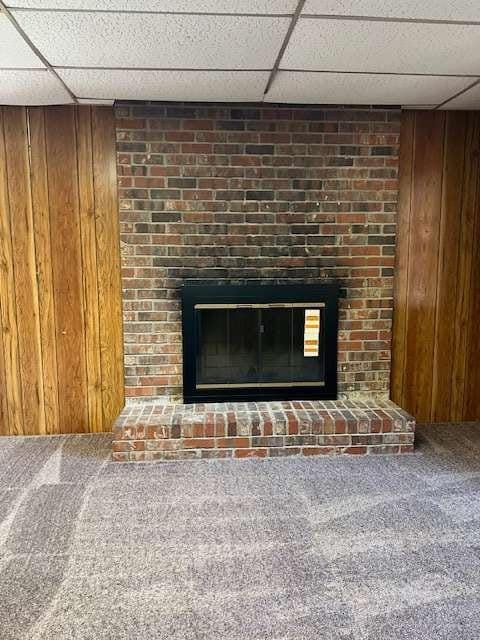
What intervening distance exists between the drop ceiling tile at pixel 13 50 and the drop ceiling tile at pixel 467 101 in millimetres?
2357

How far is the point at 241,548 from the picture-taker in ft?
6.40

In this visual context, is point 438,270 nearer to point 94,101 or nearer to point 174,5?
point 174,5

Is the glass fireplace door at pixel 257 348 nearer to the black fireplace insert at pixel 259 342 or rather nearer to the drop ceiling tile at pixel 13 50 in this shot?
the black fireplace insert at pixel 259 342

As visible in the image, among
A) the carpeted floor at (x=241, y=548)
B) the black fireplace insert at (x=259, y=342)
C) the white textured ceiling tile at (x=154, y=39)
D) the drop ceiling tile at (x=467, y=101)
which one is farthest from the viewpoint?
the black fireplace insert at (x=259, y=342)

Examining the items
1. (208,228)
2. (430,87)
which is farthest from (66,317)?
(430,87)

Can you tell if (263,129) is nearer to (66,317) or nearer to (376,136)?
(376,136)

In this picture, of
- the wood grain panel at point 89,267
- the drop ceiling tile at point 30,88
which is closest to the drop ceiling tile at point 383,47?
the drop ceiling tile at point 30,88

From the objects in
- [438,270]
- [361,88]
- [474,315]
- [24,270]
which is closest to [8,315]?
[24,270]

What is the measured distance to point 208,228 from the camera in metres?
3.06

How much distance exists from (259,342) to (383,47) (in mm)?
1806

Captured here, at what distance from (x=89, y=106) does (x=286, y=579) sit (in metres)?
2.88

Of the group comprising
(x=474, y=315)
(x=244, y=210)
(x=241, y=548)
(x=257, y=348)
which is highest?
(x=244, y=210)

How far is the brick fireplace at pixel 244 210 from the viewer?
299 cm

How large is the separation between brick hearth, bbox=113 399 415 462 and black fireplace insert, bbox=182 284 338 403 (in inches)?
9.2
